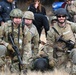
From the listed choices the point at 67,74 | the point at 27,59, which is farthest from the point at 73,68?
the point at 27,59

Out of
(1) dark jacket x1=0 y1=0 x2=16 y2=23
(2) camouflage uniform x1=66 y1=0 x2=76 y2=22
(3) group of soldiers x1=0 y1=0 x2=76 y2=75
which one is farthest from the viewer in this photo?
(2) camouflage uniform x1=66 y1=0 x2=76 y2=22

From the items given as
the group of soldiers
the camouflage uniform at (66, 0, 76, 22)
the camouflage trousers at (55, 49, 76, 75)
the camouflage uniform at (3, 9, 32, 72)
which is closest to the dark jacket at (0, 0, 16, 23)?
the group of soldiers

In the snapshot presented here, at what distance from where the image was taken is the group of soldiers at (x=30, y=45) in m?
9.55

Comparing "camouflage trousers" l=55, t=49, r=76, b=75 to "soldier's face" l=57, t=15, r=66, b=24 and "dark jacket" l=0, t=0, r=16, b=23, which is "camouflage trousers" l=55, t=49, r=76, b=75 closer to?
"soldier's face" l=57, t=15, r=66, b=24

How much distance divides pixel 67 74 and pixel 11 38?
139cm

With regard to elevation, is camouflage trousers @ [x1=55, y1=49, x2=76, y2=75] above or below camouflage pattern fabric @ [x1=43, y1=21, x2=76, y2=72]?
below

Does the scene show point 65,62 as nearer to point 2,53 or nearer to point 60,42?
point 60,42

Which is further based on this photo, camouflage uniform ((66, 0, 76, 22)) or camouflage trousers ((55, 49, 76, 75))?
camouflage uniform ((66, 0, 76, 22))

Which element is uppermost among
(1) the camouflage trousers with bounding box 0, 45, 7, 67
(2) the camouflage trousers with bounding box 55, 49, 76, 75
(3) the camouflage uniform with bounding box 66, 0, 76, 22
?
(3) the camouflage uniform with bounding box 66, 0, 76, 22

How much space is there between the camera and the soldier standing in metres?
9.68

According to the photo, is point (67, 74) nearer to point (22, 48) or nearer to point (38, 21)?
point (22, 48)

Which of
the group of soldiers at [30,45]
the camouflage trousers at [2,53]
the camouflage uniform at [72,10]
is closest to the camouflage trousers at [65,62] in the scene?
the group of soldiers at [30,45]

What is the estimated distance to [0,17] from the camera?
11438mm

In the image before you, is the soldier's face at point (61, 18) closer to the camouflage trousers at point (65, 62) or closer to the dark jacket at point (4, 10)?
the camouflage trousers at point (65, 62)
